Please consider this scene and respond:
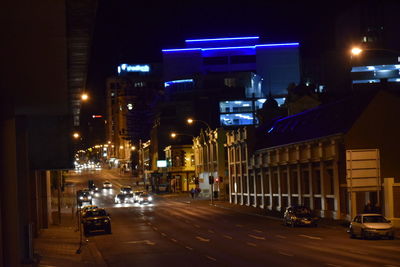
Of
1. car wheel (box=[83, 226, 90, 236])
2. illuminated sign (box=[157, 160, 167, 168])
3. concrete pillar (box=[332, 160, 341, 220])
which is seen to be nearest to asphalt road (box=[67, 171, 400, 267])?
car wheel (box=[83, 226, 90, 236])

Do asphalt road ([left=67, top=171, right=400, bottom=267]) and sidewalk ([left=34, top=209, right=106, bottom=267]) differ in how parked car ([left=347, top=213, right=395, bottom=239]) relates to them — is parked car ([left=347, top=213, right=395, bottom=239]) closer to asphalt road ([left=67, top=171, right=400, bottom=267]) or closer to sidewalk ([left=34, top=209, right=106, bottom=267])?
asphalt road ([left=67, top=171, right=400, bottom=267])

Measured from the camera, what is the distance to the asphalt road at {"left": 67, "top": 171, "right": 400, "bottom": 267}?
1028 inches

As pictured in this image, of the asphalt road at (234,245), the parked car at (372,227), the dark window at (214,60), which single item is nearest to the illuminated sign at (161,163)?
the dark window at (214,60)

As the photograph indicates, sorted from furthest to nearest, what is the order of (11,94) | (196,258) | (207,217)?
1. (207,217)
2. (196,258)
3. (11,94)

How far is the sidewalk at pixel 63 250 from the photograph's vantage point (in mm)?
28156

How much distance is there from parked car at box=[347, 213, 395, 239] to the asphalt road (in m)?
0.47

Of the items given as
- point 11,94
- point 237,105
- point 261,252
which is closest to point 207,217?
point 261,252

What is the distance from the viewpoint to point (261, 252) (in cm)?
2945

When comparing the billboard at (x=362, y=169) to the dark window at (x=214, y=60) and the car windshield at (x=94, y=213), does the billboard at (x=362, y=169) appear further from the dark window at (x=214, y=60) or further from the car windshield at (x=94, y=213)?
the dark window at (x=214, y=60)

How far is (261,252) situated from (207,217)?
92.3 feet

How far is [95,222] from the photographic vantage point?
43.4m

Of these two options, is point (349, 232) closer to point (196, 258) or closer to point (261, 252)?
point (261, 252)

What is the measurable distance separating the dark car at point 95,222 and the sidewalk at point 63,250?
0.82 m

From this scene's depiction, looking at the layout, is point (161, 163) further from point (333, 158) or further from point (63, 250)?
point (63, 250)
